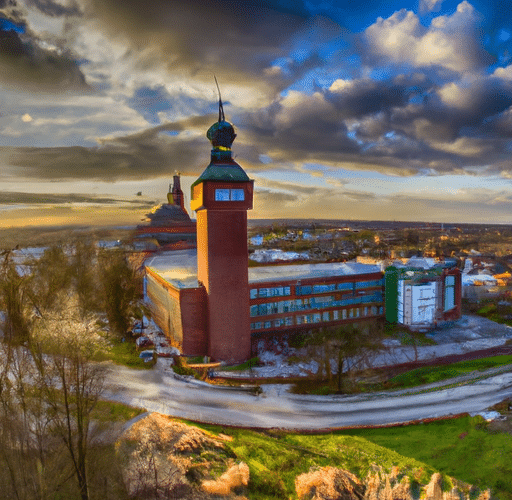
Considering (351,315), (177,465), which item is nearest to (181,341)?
(177,465)

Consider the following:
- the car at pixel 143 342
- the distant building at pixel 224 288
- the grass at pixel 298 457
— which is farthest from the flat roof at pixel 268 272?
the grass at pixel 298 457

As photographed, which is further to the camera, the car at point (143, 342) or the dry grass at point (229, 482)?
the car at point (143, 342)

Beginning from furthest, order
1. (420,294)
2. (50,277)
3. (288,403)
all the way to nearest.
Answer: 1. (420,294)
2. (50,277)
3. (288,403)

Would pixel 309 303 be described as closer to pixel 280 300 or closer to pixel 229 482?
pixel 280 300

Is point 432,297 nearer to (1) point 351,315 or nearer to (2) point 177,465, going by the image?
(1) point 351,315

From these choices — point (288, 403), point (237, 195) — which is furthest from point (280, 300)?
point (288, 403)

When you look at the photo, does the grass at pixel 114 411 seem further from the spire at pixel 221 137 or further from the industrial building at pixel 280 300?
the spire at pixel 221 137
